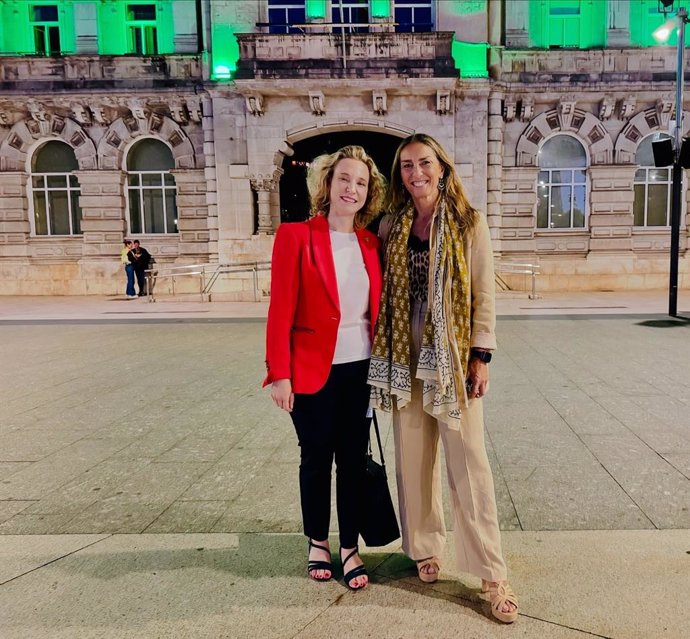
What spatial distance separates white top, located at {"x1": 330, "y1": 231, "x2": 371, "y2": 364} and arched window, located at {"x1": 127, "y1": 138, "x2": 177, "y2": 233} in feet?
56.1

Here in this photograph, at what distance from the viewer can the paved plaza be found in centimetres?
244

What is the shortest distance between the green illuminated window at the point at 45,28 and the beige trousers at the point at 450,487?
65.2 feet

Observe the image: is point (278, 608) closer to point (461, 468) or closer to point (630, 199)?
point (461, 468)

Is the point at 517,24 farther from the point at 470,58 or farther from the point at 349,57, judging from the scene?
the point at 349,57

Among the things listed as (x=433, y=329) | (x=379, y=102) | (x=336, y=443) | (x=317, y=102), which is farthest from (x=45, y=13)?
(x=433, y=329)

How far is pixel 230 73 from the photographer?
17.0 meters

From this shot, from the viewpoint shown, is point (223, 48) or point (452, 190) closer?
point (452, 190)

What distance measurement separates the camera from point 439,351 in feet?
8.05

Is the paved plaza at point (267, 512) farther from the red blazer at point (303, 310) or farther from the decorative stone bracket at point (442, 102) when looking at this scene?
the decorative stone bracket at point (442, 102)

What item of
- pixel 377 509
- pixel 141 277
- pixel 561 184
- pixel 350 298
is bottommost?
pixel 377 509

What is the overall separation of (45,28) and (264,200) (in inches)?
354

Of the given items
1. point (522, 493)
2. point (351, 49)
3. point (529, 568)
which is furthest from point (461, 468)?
point (351, 49)

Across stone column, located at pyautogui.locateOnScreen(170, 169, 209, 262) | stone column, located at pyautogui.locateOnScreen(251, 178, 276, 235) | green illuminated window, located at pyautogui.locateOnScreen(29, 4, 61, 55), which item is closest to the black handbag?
stone column, located at pyautogui.locateOnScreen(251, 178, 276, 235)

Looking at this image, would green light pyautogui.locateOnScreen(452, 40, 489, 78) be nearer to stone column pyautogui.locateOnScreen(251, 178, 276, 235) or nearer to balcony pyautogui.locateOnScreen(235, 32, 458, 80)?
balcony pyautogui.locateOnScreen(235, 32, 458, 80)
